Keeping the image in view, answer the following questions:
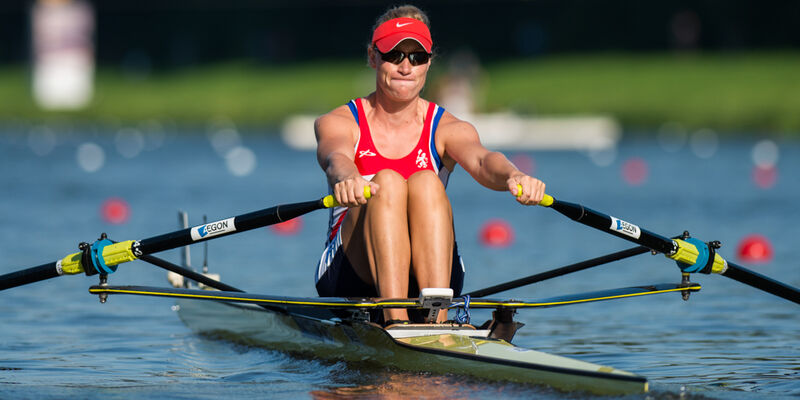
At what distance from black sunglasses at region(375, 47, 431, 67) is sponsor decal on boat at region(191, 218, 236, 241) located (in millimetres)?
1061

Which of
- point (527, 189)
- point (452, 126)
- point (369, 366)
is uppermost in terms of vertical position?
point (452, 126)

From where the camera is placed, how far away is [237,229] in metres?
5.74

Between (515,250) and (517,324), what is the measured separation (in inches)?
222

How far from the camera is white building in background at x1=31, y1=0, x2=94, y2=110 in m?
46.3

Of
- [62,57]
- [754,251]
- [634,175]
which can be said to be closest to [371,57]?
[754,251]

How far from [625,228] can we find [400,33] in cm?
140

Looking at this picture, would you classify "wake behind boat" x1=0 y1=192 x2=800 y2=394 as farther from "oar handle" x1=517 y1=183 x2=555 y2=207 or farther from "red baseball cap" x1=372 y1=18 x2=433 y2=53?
"red baseball cap" x1=372 y1=18 x2=433 y2=53

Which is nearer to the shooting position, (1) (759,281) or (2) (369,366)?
(2) (369,366)

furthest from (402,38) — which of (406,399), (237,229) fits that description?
(406,399)

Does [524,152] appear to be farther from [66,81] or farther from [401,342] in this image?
[66,81]

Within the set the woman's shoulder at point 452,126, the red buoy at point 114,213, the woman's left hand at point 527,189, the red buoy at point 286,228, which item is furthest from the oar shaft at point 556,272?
the red buoy at point 114,213

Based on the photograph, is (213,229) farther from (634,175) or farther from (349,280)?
(634,175)

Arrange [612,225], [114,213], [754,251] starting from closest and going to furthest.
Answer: [612,225], [754,251], [114,213]

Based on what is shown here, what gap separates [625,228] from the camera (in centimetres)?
579
